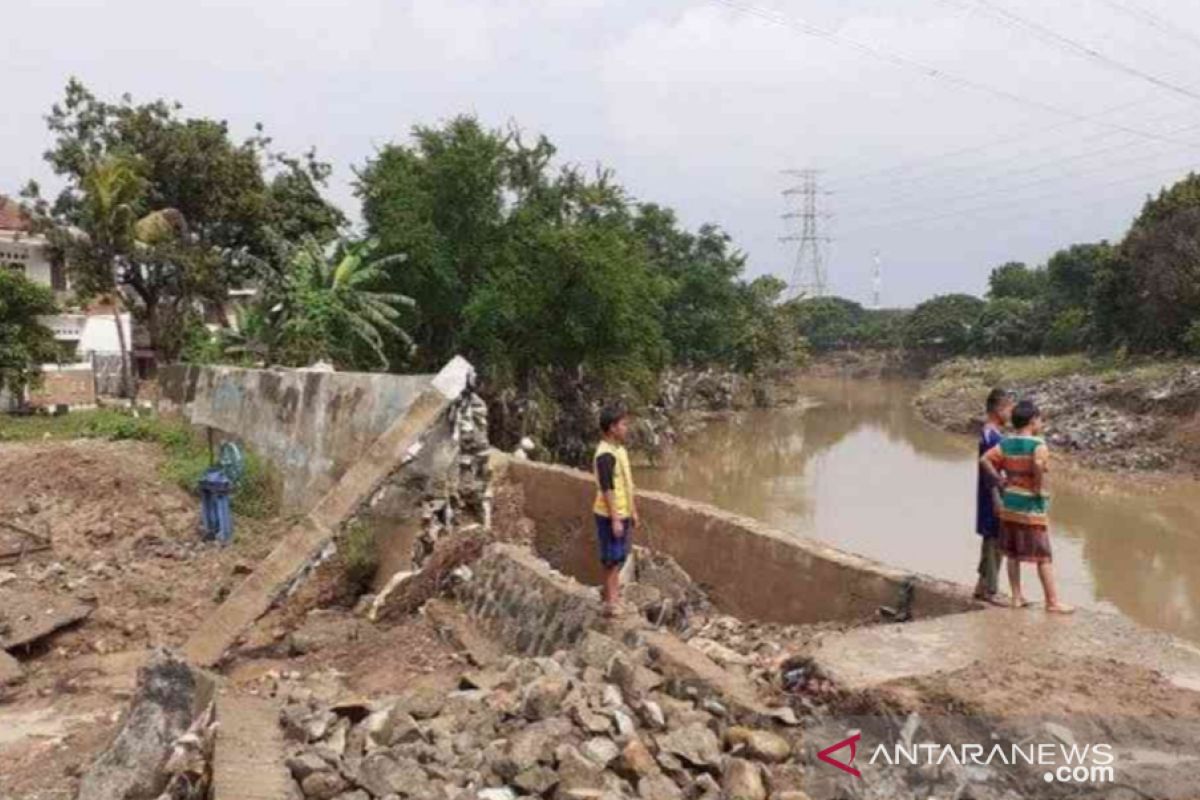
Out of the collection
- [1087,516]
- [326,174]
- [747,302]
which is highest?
[326,174]

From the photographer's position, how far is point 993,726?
13.2 feet

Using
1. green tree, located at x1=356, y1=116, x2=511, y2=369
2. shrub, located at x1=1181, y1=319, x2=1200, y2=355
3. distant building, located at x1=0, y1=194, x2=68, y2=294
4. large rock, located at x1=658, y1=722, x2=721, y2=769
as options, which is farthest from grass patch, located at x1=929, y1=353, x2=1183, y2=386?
distant building, located at x1=0, y1=194, x2=68, y2=294

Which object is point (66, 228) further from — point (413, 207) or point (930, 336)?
point (930, 336)

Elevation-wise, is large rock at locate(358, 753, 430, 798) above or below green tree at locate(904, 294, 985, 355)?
below

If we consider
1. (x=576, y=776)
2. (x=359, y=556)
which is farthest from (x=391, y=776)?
(x=359, y=556)

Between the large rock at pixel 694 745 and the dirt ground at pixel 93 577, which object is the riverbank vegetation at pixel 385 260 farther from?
the large rock at pixel 694 745

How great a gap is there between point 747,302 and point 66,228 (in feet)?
84.0

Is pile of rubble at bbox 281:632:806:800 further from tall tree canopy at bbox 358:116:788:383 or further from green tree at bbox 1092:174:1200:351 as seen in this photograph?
green tree at bbox 1092:174:1200:351

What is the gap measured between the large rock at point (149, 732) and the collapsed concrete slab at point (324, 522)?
2300 mm

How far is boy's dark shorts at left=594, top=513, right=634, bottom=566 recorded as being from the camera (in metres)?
6.35

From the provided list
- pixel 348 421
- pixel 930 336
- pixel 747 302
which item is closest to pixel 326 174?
pixel 747 302

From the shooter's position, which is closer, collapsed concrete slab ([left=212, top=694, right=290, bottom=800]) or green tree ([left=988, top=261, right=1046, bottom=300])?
collapsed concrete slab ([left=212, top=694, right=290, bottom=800])

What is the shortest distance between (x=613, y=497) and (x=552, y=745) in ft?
7.22

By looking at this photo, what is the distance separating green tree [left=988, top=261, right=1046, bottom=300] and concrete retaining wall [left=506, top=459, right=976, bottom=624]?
6898 cm
